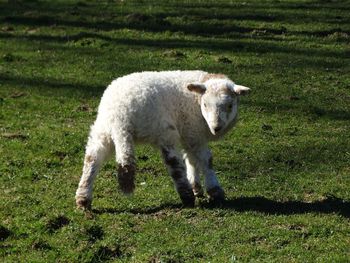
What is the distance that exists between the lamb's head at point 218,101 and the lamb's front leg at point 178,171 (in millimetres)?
599

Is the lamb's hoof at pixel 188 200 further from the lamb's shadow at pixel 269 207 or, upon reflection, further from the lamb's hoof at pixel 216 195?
the lamb's hoof at pixel 216 195

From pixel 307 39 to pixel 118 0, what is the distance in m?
10.8

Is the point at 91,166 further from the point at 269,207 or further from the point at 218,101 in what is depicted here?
the point at 269,207

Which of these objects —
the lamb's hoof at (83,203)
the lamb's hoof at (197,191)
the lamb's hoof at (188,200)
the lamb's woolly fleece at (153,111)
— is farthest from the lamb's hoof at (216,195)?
the lamb's hoof at (83,203)

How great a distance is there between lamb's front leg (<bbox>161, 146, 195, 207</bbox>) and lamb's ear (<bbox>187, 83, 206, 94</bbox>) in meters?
0.83

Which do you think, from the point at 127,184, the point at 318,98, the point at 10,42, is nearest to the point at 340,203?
the point at 127,184

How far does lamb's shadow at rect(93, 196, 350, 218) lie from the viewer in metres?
9.86

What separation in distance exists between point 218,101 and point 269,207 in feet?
5.23

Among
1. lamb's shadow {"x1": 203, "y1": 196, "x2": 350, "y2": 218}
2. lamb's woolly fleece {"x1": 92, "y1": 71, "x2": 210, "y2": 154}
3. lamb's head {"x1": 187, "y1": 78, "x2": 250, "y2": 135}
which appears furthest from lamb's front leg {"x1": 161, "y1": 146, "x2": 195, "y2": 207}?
lamb's head {"x1": 187, "y1": 78, "x2": 250, "y2": 135}

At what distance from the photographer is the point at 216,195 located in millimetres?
10227

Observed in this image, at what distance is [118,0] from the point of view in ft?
101

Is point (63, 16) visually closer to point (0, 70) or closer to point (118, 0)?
point (118, 0)

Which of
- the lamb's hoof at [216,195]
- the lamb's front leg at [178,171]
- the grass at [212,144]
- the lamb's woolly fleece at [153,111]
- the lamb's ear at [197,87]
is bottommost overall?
the grass at [212,144]

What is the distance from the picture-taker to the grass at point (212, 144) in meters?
9.04
